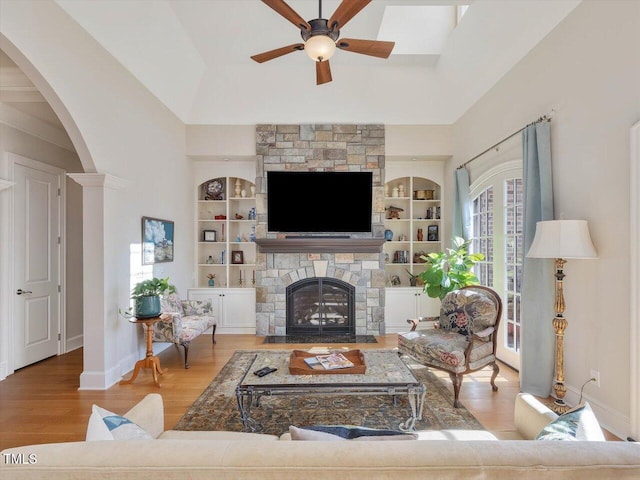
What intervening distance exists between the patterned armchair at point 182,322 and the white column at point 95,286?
23.5 inches

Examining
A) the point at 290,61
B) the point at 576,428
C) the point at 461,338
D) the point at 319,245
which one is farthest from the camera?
the point at 319,245

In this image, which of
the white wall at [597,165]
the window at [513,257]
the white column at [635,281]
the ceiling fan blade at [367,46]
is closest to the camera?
the white column at [635,281]

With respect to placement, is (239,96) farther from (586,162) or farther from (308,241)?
(586,162)

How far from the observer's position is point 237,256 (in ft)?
19.7

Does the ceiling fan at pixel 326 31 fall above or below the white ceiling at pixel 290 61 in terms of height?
below

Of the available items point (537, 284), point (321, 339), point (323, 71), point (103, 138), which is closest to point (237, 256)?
point (321, 339)

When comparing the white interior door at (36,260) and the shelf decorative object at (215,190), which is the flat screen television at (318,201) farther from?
the white interior door at (36,260)

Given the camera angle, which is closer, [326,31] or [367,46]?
[326,31]

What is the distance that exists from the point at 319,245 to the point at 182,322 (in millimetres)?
2243

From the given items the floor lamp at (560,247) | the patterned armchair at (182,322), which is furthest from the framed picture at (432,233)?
→ the patterned armchair at (182,322)

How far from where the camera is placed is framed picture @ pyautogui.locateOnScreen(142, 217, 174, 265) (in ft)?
13.9

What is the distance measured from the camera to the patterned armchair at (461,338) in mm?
3105

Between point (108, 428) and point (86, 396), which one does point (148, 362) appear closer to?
point (86, 396)

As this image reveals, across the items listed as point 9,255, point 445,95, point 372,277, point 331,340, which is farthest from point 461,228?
point 9,255
